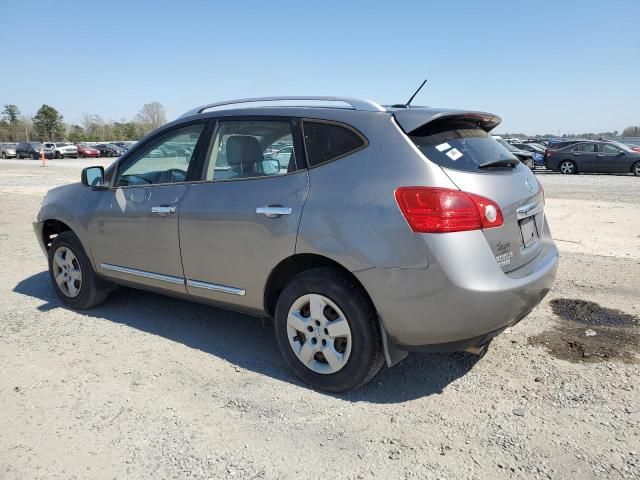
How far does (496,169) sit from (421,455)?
5.68 feet

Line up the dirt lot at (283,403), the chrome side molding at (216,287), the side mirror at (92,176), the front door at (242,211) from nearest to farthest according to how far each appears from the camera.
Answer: the dirt lot at (283,403) → the front door at (242,211) → the chrome side molding at (216,287) → the side mirror at (92,176)

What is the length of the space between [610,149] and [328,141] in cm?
2228

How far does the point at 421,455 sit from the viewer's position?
2.62m

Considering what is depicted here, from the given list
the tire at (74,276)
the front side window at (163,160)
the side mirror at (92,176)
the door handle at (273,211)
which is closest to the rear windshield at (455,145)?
the door handle at (273,211)

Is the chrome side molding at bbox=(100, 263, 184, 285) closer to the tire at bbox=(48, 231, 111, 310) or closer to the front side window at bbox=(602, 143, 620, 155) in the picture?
the tire at bbox=(48, 231, 111, 310)

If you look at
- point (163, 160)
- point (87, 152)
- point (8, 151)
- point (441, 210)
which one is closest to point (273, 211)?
point (441, 210)

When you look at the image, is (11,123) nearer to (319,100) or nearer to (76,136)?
(76,136)

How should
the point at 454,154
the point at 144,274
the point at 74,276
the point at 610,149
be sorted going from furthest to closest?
the point at 610,149 < the point at 74,276 < the point at 144,274 < the point at 454,154

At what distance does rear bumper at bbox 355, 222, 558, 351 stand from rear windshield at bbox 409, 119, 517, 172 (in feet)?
1.57

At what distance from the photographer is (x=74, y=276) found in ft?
15.7

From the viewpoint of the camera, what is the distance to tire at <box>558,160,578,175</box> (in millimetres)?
22500

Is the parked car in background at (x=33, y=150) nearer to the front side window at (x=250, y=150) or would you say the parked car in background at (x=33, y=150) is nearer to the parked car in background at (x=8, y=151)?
the parked car in background at (x=8, y=151)

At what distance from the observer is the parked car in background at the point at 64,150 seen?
46594 millimetres

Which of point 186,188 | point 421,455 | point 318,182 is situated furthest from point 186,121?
point 421,455
